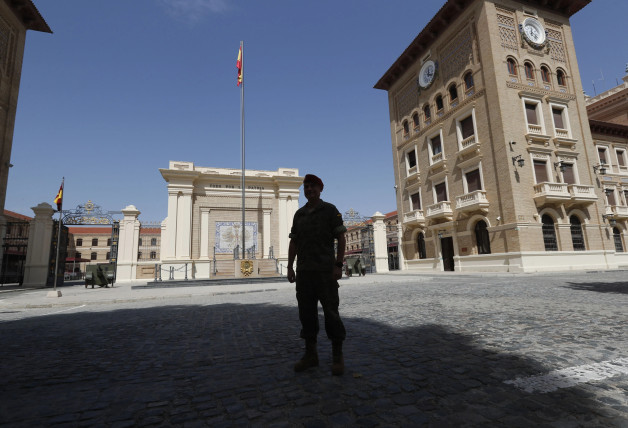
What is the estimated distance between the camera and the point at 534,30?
20.3 metres

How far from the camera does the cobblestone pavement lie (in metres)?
1.84

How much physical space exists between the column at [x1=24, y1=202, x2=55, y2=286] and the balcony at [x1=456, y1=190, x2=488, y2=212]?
24.8m

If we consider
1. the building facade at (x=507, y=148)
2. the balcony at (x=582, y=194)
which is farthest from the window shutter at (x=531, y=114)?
the balcony at (x=582, y=194)

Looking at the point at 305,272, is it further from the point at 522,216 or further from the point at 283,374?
the point at 522,216

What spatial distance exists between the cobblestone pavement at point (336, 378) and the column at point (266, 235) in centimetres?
2045

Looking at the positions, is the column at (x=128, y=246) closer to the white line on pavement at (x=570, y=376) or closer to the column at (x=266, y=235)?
the column at (x=266, y=235)

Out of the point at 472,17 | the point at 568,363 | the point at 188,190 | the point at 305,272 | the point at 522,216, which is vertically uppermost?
the point at 472,17

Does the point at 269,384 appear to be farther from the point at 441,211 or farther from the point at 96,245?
the point at 96,245

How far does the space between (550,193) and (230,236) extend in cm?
2093

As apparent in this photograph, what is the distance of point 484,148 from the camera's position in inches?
751

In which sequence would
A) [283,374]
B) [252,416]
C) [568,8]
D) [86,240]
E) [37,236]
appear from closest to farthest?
1. [252,416]
2. [283,374]
3. [37,236]
4. [568,8]
5. [86,240]

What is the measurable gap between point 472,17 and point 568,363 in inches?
926

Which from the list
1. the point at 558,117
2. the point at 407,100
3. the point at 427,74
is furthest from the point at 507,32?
the point at 407,100

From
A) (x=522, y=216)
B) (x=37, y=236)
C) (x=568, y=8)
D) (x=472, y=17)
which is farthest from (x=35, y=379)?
(x=568, y=8)
